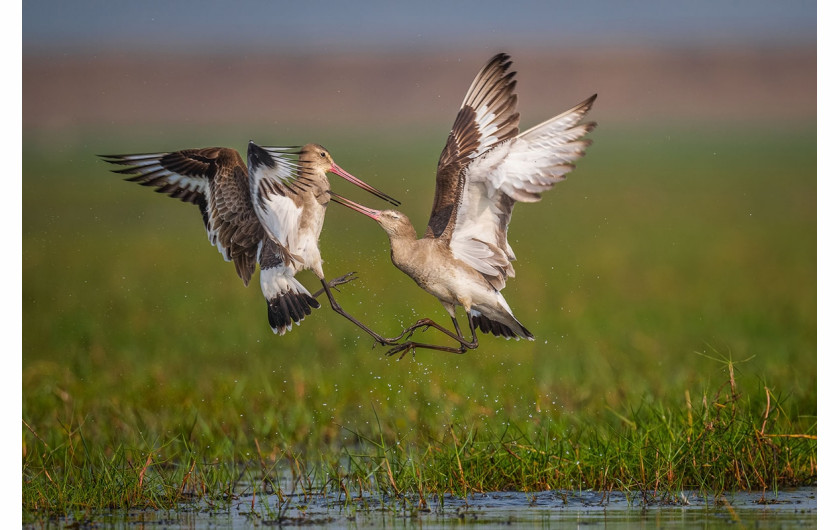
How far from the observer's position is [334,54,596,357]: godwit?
6086 mm

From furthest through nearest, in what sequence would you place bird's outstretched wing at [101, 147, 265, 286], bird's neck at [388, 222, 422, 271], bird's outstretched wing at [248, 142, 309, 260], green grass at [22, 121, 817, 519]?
bird's outstretched wing at [101, 147, 265, 286] → bird's outstretched wing at [248, 142, 309, 260] → bird's neck at [388, 222, 422, 271] → green grass at [22, 121, 817, 519]

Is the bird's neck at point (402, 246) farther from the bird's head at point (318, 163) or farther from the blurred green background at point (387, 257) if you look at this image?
the blurred green background at point (387, 257)

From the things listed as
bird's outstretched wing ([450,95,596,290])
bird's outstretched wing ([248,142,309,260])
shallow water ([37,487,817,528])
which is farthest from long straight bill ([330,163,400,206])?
shallow water ([37,487,817,528])

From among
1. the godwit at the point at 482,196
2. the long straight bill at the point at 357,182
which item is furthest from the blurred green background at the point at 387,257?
the godwit at the point at 482,196

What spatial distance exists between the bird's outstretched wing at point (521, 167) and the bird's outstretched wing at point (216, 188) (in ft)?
4.04

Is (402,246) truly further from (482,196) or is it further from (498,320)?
(498,320)

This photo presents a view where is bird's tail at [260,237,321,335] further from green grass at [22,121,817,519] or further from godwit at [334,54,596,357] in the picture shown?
godwit at [334,54,596,357]

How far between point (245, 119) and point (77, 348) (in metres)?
4.16

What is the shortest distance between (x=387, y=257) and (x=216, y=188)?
314 centimetres

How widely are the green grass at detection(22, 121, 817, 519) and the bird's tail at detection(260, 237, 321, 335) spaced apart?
441 millimetres

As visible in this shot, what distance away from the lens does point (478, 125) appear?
21.1 feet

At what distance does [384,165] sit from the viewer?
963 centimetres

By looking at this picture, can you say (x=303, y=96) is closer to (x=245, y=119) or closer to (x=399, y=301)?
(x=245, y=119)

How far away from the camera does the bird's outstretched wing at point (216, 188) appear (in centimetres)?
656
